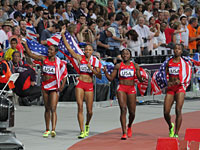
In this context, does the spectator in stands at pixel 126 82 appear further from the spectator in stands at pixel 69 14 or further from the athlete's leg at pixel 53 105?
the spectator in stands at pixel 69 14

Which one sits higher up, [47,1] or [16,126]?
[47,1]

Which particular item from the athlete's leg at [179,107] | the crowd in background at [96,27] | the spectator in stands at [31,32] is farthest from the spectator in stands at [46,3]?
the athlete's leg at [179,107]

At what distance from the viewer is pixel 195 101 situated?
22.3 meters

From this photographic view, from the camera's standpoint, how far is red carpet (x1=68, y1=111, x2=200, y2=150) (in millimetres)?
13396

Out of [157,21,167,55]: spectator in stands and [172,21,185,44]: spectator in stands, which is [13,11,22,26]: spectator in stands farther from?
[172,21,185,44]: spectator in stands

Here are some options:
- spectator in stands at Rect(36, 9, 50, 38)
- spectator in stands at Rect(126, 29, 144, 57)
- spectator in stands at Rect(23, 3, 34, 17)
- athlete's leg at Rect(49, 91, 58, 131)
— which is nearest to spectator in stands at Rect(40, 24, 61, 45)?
spectator in stands at Rect(36, 9, 50, 38)

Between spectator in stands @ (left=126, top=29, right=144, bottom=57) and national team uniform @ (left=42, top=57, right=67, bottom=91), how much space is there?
8285 mm

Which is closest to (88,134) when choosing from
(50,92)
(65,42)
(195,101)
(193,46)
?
(50,92)

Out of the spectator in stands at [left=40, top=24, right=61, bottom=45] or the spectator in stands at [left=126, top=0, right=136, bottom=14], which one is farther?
the spectator in stands at [left=126, top=0, right=136, bottom=14]

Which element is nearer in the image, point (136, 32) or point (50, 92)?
point (50, 92)

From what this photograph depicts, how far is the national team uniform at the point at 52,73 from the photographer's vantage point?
588 inches

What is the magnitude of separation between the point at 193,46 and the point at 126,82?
41.0 feet

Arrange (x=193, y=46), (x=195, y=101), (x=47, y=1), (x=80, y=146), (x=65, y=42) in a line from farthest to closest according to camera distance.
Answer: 1. (x=193, y=46)
2. (x=47, y=1)
3. (x=195, y=101)
4. (x=65, y=42)
5. (x=80, y=146)

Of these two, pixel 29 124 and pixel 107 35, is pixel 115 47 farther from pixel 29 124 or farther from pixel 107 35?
pixel 29 124
